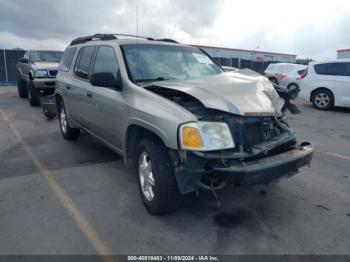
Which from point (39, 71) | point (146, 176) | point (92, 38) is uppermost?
point (92, 38)

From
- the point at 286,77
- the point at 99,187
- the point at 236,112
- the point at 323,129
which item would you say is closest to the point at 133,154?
the point at 99,187

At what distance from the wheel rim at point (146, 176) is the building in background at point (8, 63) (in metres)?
21.9

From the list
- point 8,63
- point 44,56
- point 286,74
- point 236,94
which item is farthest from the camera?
point 8,63

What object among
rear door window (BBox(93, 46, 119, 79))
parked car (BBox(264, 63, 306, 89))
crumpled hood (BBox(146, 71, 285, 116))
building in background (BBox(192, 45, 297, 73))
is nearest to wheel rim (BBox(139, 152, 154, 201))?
crumpled hood (BBox(146, 71, 285, 116))

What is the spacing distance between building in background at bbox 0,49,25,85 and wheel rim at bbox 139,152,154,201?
71.8 feet

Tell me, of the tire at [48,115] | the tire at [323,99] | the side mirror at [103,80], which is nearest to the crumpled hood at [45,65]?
the tire at [48,115]

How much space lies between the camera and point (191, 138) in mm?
2717

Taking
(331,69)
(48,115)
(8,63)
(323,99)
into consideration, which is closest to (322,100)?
(323,99)

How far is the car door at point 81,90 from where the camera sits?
4.65 m

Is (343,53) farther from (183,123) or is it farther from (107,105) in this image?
(183,123)

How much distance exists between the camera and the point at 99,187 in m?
4.01

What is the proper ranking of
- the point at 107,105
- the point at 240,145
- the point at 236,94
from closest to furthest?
the point at 240,145
the point at 236,94
the point at 107,105

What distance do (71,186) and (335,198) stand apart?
340 centimetres

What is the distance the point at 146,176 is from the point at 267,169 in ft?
4.22
